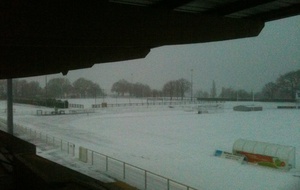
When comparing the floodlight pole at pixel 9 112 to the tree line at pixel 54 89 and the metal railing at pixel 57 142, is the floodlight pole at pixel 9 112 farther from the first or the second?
the tree line at pixel 54 89

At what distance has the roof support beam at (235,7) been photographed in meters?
6.70

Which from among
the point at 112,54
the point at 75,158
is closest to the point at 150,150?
the point at 75,158

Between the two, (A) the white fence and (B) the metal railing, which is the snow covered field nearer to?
(A) the white fence

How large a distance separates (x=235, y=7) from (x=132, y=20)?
2285 mm

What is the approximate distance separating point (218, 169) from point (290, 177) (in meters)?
4.08

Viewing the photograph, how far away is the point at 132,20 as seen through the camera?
730 centimetres

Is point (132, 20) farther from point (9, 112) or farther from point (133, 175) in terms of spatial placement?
point (9, 112)

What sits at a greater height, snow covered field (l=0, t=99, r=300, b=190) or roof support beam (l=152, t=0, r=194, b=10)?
roof support beam (l=152, t=0, r=194, b=10)

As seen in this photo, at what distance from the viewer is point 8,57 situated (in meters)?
13.3

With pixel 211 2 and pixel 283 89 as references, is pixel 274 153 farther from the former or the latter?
pixel 283 89

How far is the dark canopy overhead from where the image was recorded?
636cm

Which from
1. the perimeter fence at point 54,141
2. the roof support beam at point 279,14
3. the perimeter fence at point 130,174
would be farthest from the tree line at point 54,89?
the roof support beam at point 279,14

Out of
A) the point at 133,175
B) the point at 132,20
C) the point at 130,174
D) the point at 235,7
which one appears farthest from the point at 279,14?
the point at 130,174

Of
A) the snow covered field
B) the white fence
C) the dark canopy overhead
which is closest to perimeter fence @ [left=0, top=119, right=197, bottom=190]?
the white fence
